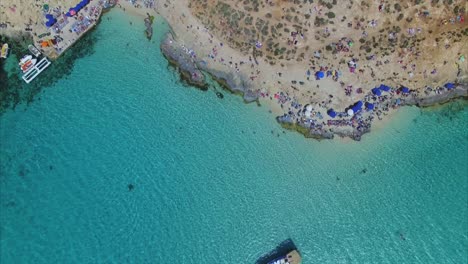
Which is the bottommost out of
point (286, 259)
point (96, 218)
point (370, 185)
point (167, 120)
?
point (286, 259)

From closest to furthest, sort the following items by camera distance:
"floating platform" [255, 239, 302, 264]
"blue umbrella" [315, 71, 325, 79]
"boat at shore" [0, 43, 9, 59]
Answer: "floating platform" [255, 239, 302, 264] < "blue umbrella" [315, 71, 325, 79] < "boat at shore" [0, 43, 9, 59]

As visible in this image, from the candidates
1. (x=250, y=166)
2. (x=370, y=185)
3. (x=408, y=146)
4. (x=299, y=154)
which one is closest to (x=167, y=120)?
(x=250, y=166)

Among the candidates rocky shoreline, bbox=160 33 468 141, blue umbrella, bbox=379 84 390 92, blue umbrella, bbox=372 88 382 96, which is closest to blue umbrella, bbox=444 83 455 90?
rocky shoreline, bbox=160 33 468 141

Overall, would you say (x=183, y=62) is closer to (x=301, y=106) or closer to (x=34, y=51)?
(x=301, y=106)

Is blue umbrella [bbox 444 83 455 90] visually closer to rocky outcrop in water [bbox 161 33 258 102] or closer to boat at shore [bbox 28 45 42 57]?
rocky outcrop in water [bbox 161 33 258 102]

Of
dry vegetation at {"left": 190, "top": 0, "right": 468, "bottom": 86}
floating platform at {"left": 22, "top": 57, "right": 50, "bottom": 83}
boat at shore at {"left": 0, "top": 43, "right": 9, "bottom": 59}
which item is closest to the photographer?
dry vegetation at {"left": 190, "top": 0, "right": 468, "bottom": 86}

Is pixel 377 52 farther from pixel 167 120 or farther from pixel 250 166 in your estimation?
pixel 167 120

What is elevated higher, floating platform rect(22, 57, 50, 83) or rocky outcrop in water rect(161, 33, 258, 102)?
floating platform rect(22, 57, 50, 83)
